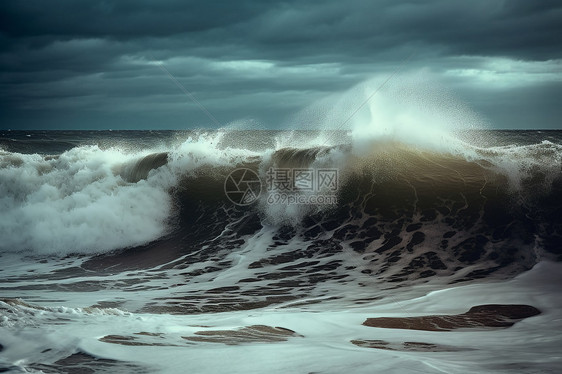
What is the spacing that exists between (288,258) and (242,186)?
19.8ft

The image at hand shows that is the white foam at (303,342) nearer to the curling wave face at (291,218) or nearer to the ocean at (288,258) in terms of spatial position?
the ocean at (288,258)

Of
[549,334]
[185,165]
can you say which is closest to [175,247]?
[185,165]

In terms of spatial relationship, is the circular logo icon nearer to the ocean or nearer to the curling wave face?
the ocean

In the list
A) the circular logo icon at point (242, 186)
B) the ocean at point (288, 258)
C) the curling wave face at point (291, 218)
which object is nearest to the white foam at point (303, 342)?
the ocean at point (288, 258)

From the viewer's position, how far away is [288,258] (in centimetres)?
1130

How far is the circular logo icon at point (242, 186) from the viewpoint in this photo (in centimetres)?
1583

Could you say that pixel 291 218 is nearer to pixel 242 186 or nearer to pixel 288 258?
pixel 288 258

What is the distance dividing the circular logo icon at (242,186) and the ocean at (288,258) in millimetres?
75

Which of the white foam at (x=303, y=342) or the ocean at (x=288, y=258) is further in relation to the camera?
the ocean at (x=288, y=258)

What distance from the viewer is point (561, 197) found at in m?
12.7

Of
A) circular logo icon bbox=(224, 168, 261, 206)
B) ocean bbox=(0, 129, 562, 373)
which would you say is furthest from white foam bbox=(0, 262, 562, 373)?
circular logo icon bbox=(224, 168, 261, 206)

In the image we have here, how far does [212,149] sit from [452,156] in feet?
26.1

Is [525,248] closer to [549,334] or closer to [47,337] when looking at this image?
[549,334]

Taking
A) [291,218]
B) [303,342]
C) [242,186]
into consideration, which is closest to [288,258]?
[291,218]
